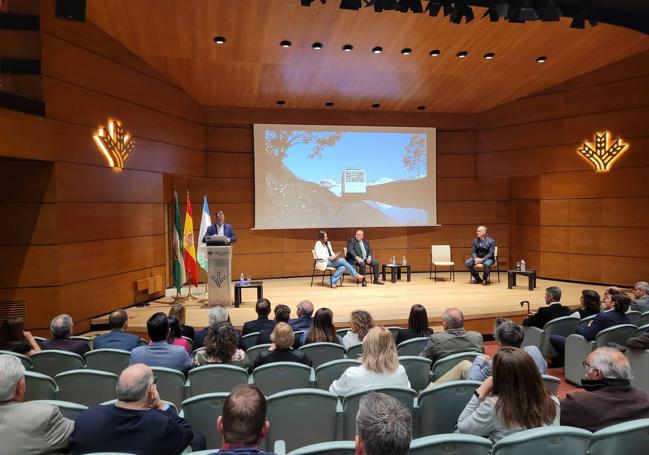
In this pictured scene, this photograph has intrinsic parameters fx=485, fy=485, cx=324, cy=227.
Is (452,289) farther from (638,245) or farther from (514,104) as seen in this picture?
(514,104)

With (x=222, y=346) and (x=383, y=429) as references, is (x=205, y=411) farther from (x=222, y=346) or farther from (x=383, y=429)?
(x=383, y=429)

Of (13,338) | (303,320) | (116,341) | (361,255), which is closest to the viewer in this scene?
(13,338)

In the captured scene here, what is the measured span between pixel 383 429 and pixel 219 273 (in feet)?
19.9

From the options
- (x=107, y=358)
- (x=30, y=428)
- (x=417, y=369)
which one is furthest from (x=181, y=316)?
(x=30, y=428)

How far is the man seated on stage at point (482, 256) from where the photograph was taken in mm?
9469

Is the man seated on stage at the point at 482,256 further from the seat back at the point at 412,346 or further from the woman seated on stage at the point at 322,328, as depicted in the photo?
the woman seated on stage at the point at 322,328

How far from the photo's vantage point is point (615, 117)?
9.19 metres

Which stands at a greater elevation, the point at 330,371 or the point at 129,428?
the point at 129,428

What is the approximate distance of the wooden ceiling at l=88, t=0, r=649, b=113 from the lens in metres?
6.55

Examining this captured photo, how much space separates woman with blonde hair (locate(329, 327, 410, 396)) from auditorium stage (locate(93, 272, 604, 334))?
11.4 ft

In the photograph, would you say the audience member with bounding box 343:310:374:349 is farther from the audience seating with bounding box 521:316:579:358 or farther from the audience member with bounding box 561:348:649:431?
the audience seating with bounding box 521:316:579:358

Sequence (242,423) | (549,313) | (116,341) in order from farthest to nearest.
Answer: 1. (549,313)
2. (116,341)
3. (242,423)

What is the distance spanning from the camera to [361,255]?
32.7 ft

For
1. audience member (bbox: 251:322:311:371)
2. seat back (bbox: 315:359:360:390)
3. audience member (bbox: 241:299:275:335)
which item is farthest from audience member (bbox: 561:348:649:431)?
audience member (bbox: 241:299:275:335)
